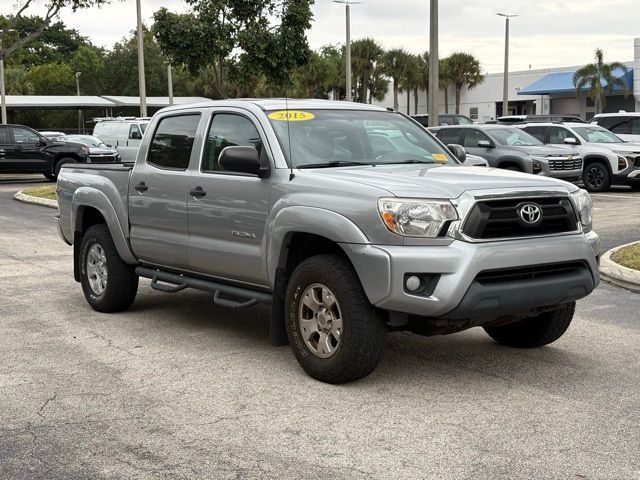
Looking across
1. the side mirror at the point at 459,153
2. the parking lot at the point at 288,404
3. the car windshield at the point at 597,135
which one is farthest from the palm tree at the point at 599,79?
the side mirror at the point at 459,153

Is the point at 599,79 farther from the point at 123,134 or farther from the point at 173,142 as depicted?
the point at 173,142

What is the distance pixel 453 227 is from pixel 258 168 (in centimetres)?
160

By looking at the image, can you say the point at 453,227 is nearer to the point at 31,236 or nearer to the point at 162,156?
the point at 162,156

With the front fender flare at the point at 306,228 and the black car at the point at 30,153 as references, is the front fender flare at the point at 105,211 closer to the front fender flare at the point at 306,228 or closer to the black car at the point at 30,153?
the front fender flare at the point at 306,228

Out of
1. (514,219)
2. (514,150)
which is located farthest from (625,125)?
(514,219)

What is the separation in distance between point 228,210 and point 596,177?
1738 centimetres

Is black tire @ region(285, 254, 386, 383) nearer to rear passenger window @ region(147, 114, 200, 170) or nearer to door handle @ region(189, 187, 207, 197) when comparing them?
door handle @ region(189, 187, 207, 197)

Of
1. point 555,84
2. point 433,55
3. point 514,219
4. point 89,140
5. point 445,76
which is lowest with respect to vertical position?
point 89,140

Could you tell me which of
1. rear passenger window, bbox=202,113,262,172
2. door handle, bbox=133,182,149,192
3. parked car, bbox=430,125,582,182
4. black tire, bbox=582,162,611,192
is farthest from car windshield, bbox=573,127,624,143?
rear passenger window, bbox=202,113,262,172

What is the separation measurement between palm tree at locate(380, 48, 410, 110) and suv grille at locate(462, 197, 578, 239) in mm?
63751

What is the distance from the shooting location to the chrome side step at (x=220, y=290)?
648 centimetres

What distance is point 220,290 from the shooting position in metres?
6.79

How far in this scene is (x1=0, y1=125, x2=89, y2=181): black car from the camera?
28.0 m

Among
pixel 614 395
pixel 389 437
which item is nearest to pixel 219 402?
pixel 389 437
